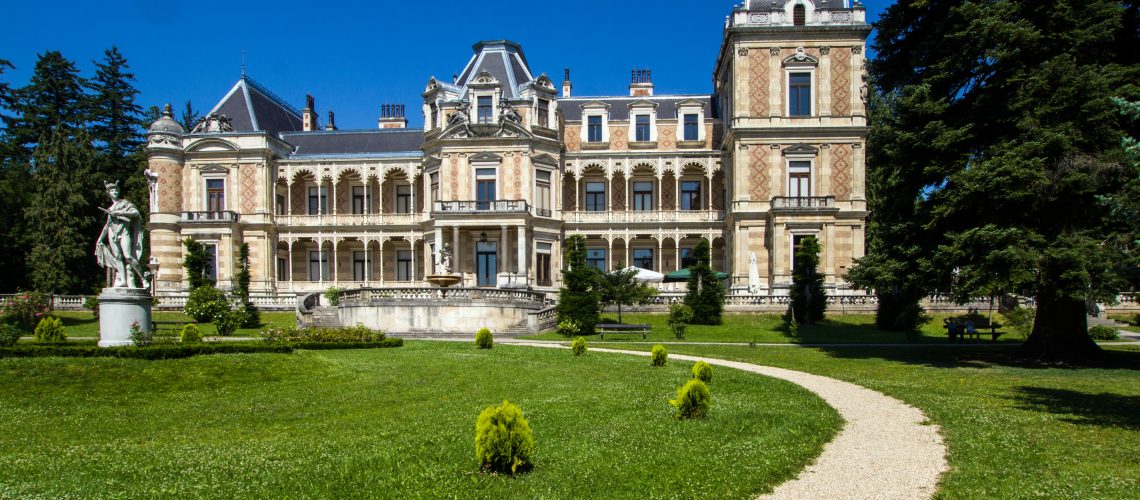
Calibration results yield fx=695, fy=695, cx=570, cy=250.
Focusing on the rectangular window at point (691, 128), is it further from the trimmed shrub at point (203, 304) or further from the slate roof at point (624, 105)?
the trimmed shrub at point (203, 304)

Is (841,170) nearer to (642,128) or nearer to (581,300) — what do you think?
(642,128)

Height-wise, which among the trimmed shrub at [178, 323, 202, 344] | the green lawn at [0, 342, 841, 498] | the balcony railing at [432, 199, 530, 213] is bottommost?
the green lawn at [0, 342, 841, 498]

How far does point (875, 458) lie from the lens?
8.81m

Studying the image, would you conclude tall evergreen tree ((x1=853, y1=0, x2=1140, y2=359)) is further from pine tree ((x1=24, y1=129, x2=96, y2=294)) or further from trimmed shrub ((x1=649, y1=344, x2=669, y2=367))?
pine tree ((x1=24, y1=129, x2=96, y2=294))

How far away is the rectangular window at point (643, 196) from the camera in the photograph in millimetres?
48719

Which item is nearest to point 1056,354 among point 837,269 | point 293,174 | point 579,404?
point 579,404

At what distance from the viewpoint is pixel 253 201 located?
154 ft

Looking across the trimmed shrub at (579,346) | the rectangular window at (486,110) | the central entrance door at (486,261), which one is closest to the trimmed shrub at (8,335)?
the trimmed shrub at (579,346)

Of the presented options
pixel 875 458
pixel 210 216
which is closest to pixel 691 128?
pixel 210 216

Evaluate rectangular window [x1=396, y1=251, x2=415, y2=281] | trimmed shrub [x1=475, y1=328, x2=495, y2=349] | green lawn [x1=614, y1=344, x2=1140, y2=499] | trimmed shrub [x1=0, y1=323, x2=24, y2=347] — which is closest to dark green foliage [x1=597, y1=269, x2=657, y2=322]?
green lawn [x1=614, y1=344, x2=1140, y2=499]

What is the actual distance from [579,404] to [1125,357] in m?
18.8

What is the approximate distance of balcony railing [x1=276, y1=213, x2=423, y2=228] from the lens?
1913 inches

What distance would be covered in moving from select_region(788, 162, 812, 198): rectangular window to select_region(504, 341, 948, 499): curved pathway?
29.4m

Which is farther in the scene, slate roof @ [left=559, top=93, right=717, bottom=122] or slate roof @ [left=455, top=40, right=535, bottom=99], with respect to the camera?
slate roof @ [left=559, top=93, right=717, bottom=122]
